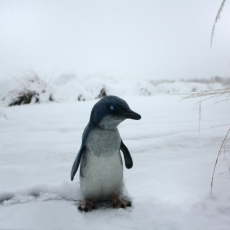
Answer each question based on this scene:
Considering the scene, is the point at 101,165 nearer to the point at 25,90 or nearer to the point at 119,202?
the point at 119,202

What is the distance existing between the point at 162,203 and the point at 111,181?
23 centimetres

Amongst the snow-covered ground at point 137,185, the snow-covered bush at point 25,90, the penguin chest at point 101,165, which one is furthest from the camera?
the snow-covered bush at point 25,90

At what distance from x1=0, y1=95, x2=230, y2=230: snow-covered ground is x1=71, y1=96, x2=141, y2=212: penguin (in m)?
0.07

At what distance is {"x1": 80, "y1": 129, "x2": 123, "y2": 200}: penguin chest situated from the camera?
896 millimetres

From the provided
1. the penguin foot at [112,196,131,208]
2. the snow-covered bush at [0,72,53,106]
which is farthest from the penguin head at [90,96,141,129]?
the snow-covered bush at [0,72,53,106]

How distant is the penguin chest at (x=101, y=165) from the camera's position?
0.90 m

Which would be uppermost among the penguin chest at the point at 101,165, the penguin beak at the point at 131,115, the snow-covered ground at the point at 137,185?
the penguin beak at the point at 131,115

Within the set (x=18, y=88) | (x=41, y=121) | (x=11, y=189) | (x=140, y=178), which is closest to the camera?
(x=11, y=189)

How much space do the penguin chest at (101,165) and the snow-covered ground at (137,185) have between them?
0.27 ft

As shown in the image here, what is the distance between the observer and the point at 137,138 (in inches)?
76.5

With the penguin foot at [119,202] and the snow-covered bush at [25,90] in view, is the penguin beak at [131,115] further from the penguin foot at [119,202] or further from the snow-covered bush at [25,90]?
the snow-covered bush at [25,90]

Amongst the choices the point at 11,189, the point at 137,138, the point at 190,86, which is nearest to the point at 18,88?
the point at 137,138

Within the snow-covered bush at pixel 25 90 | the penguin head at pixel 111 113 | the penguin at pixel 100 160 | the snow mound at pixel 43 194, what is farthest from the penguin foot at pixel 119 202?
the snow-covered bush at pixel 25 90

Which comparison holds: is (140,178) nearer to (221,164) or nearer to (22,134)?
(221,164)
